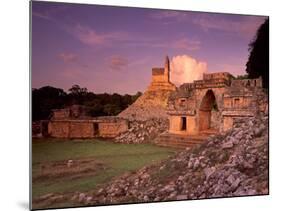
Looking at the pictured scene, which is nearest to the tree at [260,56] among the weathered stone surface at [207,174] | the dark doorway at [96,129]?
the weathered stone surface at [207,174]

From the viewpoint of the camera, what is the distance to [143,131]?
6074 millimetres

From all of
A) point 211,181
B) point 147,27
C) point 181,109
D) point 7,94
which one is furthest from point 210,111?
point 7,94

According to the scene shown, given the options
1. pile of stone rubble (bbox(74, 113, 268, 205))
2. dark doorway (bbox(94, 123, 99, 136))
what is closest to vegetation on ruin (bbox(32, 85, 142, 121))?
dark doorway (bbox(94, 123, 99, 136))

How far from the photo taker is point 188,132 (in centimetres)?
624

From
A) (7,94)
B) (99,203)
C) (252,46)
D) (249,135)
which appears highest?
(252,46)

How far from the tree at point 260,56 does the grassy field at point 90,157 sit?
140 cm

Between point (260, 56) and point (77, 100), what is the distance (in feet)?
7.57

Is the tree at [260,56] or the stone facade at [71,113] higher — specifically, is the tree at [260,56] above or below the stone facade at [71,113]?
above

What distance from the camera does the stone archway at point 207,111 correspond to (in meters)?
6.28

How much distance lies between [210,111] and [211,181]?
810 mm

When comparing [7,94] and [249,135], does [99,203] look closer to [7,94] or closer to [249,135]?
[7,94]

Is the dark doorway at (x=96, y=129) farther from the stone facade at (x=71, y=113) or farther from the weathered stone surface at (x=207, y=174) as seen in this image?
the weathered stone surface at (x=207, y=174)

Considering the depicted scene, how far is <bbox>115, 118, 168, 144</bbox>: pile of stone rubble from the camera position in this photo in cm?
597

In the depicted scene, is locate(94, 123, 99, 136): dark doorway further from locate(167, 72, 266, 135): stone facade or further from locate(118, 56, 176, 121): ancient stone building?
locate(167, 72, 266, 135): stone facade
